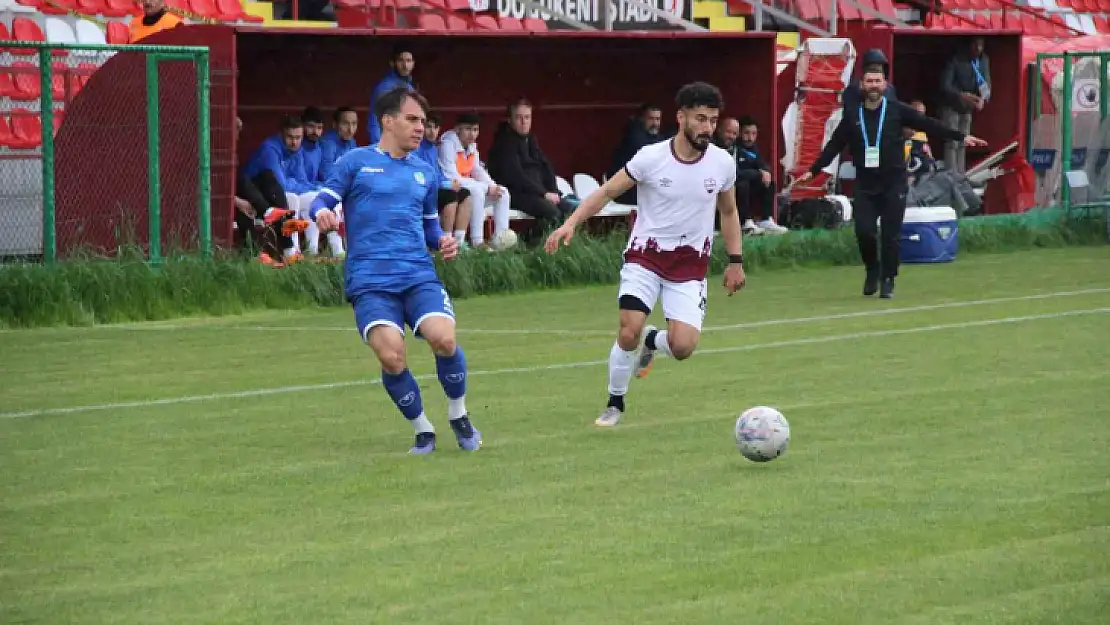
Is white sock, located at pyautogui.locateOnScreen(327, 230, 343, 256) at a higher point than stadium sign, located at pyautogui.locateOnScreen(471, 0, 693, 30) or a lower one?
lower

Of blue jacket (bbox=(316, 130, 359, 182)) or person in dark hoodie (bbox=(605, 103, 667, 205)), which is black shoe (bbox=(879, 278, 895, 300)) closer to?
person in dark hoodie (bbox=(605, 103, 667, 205))

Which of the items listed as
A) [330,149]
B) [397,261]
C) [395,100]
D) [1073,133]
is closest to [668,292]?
[397,261]

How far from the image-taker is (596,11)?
23359 millimetres

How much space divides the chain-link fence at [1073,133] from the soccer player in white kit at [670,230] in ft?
49.5

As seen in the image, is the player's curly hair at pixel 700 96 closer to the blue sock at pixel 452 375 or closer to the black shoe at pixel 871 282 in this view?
the blue sock at pixel 452 375

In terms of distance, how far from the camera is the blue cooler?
71.6 ft

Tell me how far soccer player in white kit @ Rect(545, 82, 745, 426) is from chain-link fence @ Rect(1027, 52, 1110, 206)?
594 inches

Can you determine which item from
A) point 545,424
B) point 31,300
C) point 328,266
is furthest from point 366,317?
point 328,266

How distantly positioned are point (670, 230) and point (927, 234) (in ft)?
36.7

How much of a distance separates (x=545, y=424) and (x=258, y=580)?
4.05 metres

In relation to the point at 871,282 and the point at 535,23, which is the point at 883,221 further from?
the point at 535,23

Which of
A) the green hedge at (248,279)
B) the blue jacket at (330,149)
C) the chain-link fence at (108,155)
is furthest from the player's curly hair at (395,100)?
the blue jacket at (330,149)

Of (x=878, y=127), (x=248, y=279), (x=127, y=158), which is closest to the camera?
(x=248, y=279)

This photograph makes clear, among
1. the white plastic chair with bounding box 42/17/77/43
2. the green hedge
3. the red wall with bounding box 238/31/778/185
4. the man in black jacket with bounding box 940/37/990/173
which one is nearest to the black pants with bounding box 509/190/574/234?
the green hedge
